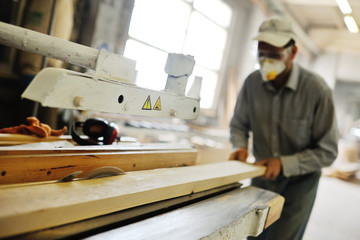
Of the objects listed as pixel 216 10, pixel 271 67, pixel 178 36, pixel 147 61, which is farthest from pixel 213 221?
pixel 216 10

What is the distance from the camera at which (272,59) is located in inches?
61.7

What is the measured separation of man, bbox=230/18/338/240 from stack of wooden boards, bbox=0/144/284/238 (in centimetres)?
48

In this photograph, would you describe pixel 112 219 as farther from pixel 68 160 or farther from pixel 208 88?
pixel 208 88

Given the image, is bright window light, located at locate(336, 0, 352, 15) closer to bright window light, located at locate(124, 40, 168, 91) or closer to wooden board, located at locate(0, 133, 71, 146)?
bright window light, located at locate(124, 40, 168, 91)

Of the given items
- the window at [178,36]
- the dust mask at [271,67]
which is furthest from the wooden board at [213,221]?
the window at [178,36]

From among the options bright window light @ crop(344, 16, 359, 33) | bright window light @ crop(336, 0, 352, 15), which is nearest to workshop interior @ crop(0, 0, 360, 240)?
bright window light @ crop(336, 0, 352, 15)

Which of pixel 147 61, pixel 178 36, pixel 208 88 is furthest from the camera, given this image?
pixel 208 88

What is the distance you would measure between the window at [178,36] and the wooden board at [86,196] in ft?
8.16

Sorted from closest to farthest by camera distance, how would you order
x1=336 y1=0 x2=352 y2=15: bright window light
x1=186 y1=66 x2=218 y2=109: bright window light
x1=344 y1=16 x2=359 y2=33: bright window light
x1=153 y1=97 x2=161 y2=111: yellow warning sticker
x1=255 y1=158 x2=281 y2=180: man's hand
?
1. x1=153 y1=97 x2=161 y2=111: yellow warning sticker
2. x1=255 y1=158 x2=281 y2=180: man's hand
3. x1=336 y1=0 x2=352 y2=15: bright window light
4. x1=344 y1=16 x2=359 y2=33: bright window light
5. x1=186 y1=66 x2=218 y2=109: bright window light

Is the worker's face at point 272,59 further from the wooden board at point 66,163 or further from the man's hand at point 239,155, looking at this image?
the wooden board at point 66,163

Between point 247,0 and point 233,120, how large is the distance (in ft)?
17.8

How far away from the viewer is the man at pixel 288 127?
1.55m

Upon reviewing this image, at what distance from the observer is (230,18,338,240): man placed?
1.55 meters

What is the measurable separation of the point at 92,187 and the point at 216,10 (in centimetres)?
576
